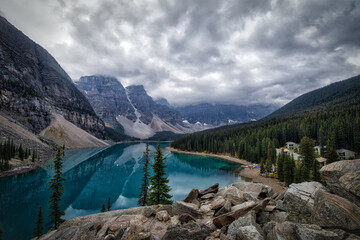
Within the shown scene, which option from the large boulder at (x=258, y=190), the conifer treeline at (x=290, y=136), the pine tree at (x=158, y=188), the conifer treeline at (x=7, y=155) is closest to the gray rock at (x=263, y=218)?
the large boulder at (x=258, y=190)

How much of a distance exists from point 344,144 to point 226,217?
85684 mm

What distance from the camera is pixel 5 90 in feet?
415

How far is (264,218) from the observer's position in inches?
367

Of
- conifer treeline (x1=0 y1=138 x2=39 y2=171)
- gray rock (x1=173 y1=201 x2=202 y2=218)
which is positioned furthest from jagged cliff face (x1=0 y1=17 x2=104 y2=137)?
gray rock (x1=173 y1=201 x2=202 y2=218)

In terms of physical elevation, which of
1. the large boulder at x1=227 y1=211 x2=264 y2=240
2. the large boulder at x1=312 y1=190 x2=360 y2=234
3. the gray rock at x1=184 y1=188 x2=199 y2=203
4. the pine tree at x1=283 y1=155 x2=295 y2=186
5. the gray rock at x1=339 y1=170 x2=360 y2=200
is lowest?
the pine tree at x1=283 y1=155 x2=295 y2=186

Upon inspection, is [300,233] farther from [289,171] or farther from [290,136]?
[290,136]

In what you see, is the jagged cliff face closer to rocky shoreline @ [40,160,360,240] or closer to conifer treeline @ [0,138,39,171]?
conifer treeline @ [0,138,39,171]

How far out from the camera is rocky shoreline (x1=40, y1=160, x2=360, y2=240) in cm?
680

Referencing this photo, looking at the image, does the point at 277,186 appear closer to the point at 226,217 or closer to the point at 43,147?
the point at 226,217

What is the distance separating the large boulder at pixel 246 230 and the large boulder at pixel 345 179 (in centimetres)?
438

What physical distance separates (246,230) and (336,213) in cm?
371

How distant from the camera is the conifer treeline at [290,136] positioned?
222ft

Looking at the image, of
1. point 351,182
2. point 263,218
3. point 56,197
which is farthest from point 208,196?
point 56,197

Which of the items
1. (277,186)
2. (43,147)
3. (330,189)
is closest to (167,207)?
(330,189)
